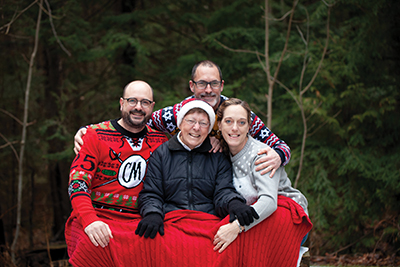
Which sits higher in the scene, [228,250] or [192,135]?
[192,135]

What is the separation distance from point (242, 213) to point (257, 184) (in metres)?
0.28

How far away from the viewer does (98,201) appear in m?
2.54

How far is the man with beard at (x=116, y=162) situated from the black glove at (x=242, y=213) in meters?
0.79

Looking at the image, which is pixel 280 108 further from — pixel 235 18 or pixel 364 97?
pixel 235 18

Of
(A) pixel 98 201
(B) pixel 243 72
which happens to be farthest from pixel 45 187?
(A) pixel 98 201

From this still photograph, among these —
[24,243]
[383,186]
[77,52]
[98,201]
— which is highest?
[77,52]

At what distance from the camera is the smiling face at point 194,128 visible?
2.41 m

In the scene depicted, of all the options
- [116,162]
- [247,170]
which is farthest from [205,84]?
[116,162]

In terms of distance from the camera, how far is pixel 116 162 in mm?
2557

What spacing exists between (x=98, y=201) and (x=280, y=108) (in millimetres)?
4228

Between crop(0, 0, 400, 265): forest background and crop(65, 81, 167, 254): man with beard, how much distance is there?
7.67 ft

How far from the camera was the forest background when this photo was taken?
5.01 m

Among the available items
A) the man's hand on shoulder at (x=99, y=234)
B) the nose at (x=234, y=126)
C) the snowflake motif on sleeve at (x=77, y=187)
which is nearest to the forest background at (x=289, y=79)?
the nose at (x=234, y=126)

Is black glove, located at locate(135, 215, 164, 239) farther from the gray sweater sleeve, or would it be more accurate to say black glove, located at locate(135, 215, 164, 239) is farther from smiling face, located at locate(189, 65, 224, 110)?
smiling face, located at locate(189, 65, 224, 110)
